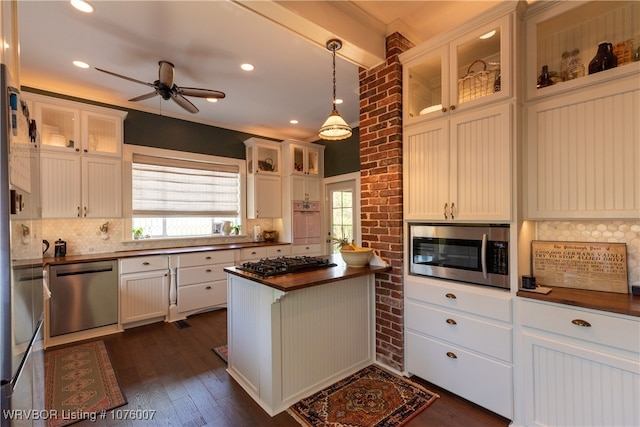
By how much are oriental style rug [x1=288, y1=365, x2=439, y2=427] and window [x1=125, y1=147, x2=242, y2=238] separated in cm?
344

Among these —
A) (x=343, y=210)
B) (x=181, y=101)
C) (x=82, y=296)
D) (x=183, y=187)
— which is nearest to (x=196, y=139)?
(x=183, y=187)

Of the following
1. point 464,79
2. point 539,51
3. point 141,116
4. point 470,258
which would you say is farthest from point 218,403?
point 141,116

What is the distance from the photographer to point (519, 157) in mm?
1896

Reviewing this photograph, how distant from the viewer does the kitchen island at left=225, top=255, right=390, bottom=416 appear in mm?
2000

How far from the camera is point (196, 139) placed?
4629 mm

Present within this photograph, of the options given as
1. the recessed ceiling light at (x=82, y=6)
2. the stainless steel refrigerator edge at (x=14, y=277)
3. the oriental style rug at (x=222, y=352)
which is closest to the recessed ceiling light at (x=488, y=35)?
the stainless steel refrigerator edge at (x=14, y=277)

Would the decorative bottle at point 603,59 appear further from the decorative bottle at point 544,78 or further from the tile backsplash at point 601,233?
the tile backsplash at point 601,233

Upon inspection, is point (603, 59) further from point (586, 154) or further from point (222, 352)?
point (222, 352)

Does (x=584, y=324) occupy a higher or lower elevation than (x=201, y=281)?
higher

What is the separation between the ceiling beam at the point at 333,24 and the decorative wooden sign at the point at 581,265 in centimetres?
198

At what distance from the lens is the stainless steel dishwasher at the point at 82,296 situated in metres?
3.06

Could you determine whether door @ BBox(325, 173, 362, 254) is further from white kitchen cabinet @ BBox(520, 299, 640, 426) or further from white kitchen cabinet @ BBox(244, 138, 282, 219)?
white kitchen cabinet @ BBox(520, 299, 640, 426)

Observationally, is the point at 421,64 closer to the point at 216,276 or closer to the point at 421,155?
the point at 421,155

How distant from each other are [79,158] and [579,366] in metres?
4.94
